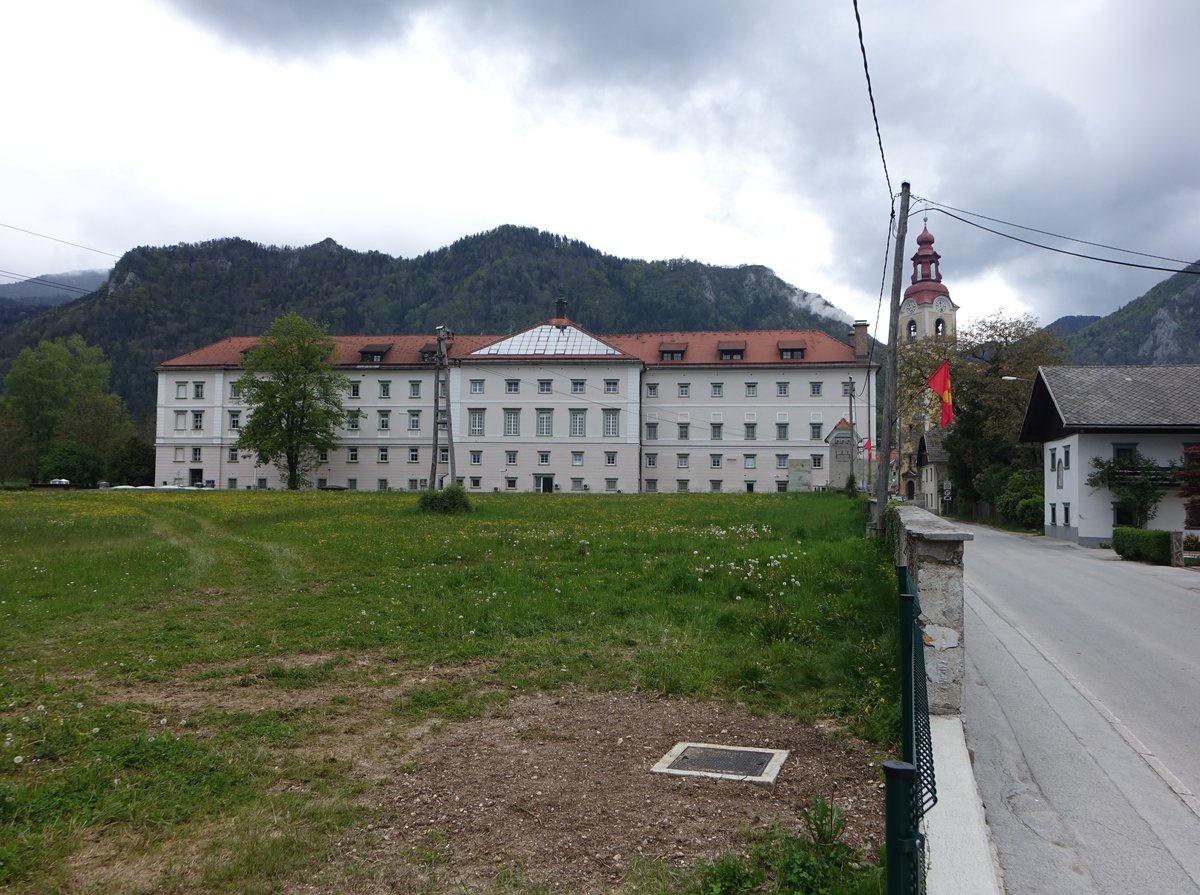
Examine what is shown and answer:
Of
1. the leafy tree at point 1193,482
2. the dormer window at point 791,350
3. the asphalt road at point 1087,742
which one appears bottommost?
the asphalt road at point 1087,742

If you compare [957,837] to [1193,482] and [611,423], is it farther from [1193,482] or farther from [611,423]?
[611,423]

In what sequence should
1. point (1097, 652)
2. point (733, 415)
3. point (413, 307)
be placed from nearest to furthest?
point (1097, 652) < point (733, 415) < point (413, 307)

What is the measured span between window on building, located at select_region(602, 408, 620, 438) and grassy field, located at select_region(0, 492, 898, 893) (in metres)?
55.5

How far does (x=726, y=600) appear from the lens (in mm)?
11086

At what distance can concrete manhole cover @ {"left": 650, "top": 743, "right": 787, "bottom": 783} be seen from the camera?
524cm

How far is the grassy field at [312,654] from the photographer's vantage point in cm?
454

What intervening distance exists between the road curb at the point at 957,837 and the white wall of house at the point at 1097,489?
3435cm

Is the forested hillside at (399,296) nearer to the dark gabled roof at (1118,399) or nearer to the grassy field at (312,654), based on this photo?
the dark gabled roof at (1118,399)

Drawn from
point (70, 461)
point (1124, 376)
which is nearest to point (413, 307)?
point (70, 461)

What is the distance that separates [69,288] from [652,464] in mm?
57945

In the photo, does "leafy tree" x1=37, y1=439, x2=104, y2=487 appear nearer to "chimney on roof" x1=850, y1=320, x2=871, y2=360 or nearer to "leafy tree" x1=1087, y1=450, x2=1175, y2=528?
"chimney on roof" x1=850, y1=320, x2=871, y2=360

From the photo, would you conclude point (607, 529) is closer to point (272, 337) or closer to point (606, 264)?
point (272, 337)

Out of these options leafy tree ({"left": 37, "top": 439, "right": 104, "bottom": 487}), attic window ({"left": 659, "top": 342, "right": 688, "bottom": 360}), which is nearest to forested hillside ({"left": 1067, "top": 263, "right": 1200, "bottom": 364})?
attic window ({"left": 659, "top": 342, "right": 688, "bottom": 360})

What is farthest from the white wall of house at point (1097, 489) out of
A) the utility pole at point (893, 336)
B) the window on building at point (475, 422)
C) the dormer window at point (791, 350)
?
the window on building at point (475, 422)
